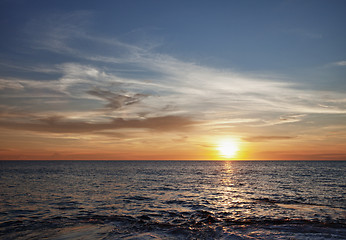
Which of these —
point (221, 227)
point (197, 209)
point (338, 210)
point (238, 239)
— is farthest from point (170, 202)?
point (338, 210)

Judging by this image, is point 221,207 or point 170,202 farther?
point 170,202

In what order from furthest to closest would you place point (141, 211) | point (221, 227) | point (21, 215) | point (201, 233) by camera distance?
point (141, 211) < point (21, 215) < point (221, 227) < point (201, 233)

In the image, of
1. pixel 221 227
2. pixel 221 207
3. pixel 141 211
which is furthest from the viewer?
pixel 221 207

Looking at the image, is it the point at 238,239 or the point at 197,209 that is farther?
the point at 197,209

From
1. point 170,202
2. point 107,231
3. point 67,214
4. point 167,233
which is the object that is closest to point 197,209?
point 170,202

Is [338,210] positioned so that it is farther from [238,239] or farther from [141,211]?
[141,211]

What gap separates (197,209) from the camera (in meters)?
24.4

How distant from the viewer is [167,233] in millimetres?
16156

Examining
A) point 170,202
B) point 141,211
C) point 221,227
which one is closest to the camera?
point 221,227

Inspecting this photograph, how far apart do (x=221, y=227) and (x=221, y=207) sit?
8013 millimetres

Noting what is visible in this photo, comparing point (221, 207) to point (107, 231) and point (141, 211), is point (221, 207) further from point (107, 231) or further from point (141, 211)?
point (107, 231)

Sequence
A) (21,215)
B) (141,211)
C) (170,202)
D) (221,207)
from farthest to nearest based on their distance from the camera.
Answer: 1. (170,202)
2. (221,207)
3. (141,211)
4. (21,215)

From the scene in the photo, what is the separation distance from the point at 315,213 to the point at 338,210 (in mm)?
3392

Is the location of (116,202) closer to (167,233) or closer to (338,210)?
(167,233)
